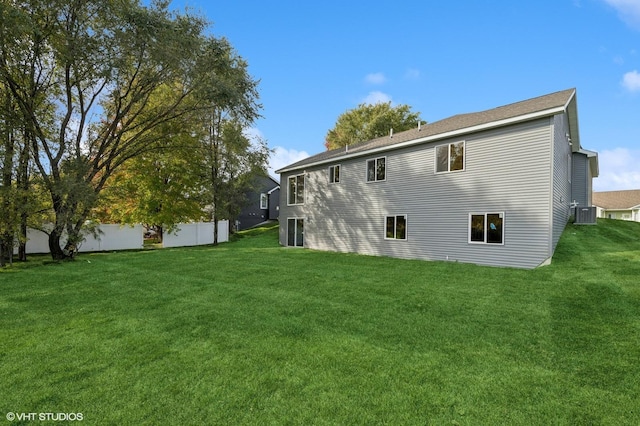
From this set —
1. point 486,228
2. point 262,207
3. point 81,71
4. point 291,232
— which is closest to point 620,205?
point 486,228

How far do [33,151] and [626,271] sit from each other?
18.7 meters

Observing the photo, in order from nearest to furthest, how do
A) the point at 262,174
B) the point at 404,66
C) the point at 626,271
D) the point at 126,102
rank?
the point at 626,271 → the point at 126,102 → the point at 404,66 → the point at 262,174

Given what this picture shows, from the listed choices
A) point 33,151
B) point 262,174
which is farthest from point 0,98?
point 262,174

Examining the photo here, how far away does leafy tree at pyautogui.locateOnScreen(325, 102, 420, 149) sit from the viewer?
31.2 m

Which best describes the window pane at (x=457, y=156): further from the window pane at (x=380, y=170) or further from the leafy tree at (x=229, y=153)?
the leafy tree at (x=229, y=153)

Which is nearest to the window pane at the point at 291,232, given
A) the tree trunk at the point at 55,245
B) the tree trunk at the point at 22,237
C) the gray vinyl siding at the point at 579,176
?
the tree trunk at the point at 55,245

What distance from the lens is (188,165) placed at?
19922 millimetres

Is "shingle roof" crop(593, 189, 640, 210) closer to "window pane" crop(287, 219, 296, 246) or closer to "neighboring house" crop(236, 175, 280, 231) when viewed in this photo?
"window pane" crop(287, 219, 296, 246)

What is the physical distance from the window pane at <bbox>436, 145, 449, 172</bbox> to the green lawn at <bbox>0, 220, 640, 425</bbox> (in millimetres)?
5226

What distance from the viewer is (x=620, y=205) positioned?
3297cm

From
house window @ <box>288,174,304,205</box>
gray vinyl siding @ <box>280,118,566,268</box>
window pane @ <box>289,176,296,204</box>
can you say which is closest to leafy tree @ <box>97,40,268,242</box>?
window pane @ <box>289,176,296,204</box>

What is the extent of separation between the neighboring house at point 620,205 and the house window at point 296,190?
30.7m

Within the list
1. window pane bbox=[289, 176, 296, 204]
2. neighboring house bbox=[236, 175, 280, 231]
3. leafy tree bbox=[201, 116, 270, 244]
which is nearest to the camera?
window pane bbox=[289, 176, 296, 204]

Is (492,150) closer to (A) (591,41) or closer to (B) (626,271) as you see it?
(B) (626,271)
